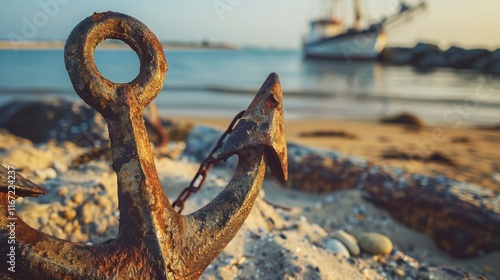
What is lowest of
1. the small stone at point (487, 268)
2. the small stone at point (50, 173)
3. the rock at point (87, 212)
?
the small stone at point (487, 268)

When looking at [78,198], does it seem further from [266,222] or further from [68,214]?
[266,222]

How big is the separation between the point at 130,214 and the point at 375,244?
1.67m

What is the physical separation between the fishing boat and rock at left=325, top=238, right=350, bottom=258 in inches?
1354

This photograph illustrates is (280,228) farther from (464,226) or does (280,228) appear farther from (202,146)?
(202,146)

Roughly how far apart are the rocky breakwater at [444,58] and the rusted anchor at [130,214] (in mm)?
28478

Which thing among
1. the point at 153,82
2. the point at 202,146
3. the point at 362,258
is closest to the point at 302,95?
the point at 202,146

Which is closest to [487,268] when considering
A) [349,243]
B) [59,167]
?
[349,243]

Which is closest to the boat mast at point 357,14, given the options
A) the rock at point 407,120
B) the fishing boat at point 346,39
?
the fishing boat at point 346,39

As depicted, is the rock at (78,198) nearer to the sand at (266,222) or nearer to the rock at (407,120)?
the sand at (266,222)

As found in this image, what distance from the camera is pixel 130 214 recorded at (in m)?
1.36

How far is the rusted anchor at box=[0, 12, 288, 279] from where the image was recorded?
4.16ft

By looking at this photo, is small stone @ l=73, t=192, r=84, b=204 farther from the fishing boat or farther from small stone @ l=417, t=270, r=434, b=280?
the fishing boat

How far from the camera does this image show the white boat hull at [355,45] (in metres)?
41.2

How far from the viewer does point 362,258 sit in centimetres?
242
